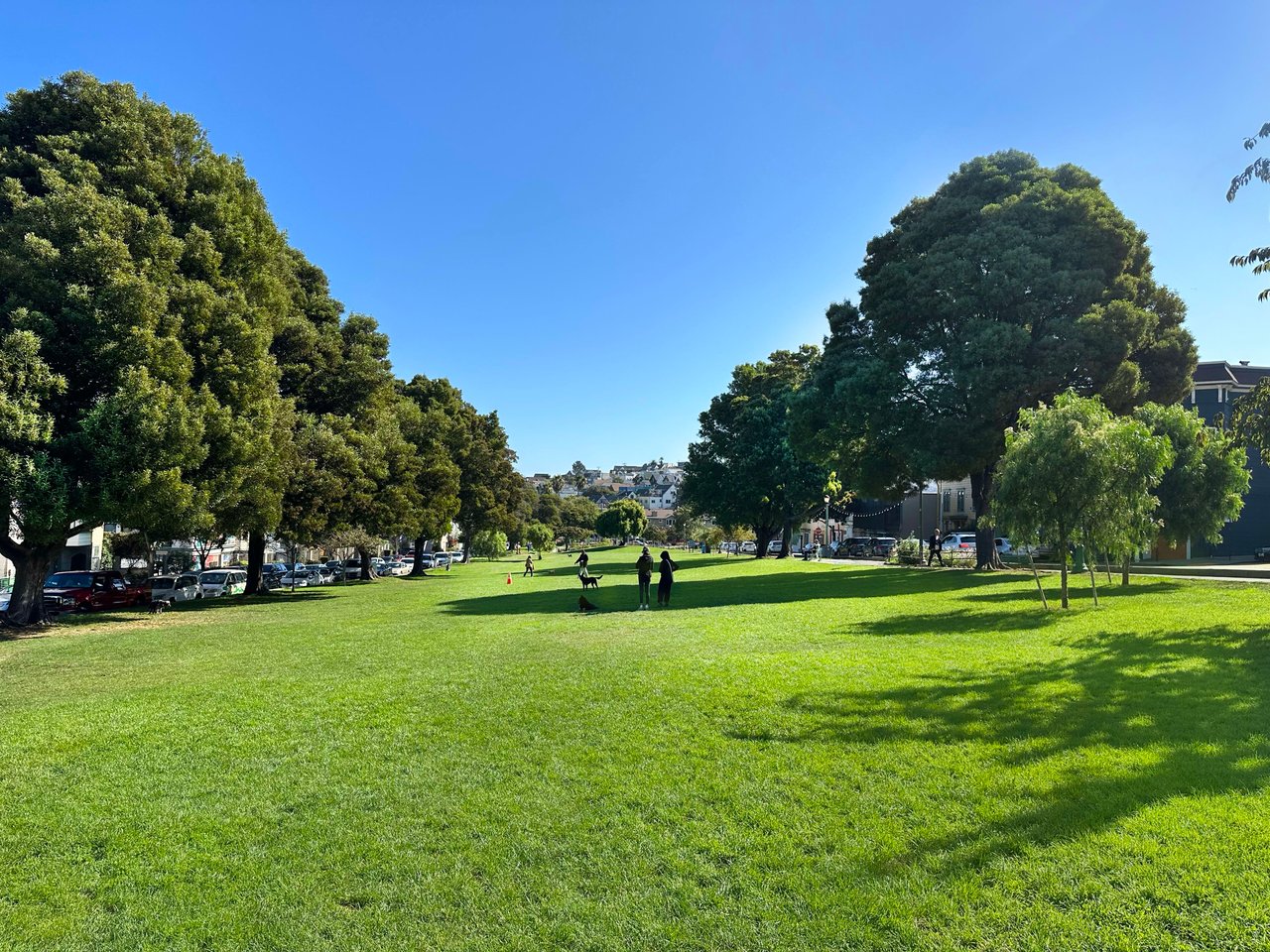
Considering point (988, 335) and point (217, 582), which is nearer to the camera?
point (988, 335)

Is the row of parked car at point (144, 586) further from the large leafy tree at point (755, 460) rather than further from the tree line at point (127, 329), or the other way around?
the large leafy tree at point (755, 460)

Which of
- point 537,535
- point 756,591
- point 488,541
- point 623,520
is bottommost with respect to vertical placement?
point 756,591

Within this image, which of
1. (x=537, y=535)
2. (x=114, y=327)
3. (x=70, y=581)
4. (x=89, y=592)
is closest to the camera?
(x=114, y=327)

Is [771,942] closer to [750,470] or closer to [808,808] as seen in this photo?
[808,808]

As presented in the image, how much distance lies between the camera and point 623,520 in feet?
404

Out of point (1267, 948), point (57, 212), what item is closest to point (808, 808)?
point (1267, 948)

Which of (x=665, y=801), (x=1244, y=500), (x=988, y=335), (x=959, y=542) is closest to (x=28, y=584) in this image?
(x=665, y=801)

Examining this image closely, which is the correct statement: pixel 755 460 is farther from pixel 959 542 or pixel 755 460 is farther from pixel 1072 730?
pixel 1072 730

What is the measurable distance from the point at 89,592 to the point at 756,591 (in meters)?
24.1

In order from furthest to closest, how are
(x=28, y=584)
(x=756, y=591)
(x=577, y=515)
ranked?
(x=577, y=515) < (x=756, y=591) < (x=28, y=584)

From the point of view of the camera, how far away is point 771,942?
393 cm

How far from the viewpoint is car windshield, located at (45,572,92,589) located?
86.8ft

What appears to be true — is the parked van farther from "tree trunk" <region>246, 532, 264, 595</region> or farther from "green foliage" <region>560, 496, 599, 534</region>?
"green foliage" <region>560, 496, 599, 534</region>

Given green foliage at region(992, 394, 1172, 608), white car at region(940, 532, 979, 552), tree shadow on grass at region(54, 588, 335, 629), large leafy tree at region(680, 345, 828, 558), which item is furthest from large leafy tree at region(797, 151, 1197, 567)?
tree shadow on grass at region(54, 588, 335, 629)
